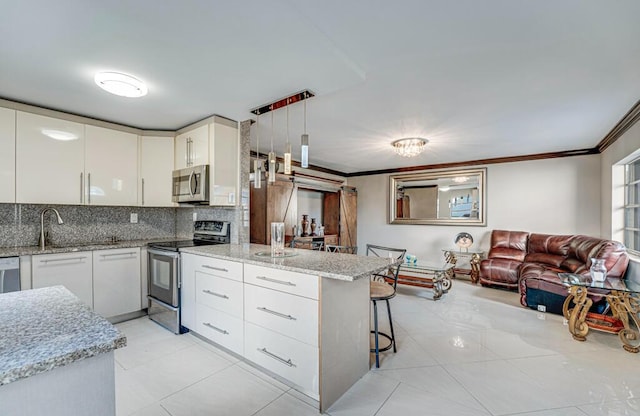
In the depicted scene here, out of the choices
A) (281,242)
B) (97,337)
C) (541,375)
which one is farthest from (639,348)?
(97,337)

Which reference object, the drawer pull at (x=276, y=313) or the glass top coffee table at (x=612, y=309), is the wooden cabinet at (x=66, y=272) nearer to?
the drawer pull at (x=276, y=313)

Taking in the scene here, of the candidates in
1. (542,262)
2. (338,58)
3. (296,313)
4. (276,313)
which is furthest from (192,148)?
(542,262)

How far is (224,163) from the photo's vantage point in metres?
3.10

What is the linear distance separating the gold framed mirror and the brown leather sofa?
662 mm

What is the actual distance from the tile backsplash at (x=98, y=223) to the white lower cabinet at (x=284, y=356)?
129 cm

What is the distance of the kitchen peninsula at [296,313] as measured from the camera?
1.77 metres

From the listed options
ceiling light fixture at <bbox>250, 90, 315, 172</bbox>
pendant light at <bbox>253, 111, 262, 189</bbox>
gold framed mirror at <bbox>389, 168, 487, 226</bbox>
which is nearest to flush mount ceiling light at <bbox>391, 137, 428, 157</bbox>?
ceiling light fixture at <bbox>250, 90, 315, 172</bbox>

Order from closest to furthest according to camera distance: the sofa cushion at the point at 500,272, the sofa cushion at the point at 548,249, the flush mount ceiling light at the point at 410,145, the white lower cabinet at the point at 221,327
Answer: the white lower cabinet at the point at 221,327 < the flush mount ceiling light at the point at 410,145 < the sofa cushion at the point at 548,249 < the sofa cushion at the point at 500,272

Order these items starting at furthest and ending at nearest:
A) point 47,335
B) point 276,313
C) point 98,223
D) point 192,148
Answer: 1. point 98,223
2. point 192,148
3. point 276,313
4. point 47,335

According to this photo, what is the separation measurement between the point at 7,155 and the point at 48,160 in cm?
27

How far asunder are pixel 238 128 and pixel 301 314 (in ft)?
7.38

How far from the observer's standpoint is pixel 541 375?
2.15 meters

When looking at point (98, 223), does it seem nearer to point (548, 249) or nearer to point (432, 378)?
point (432, 378)

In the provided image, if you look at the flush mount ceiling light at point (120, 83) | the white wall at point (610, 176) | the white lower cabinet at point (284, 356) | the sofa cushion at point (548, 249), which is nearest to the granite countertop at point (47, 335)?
the white lower cabinet at point (284, 356)
